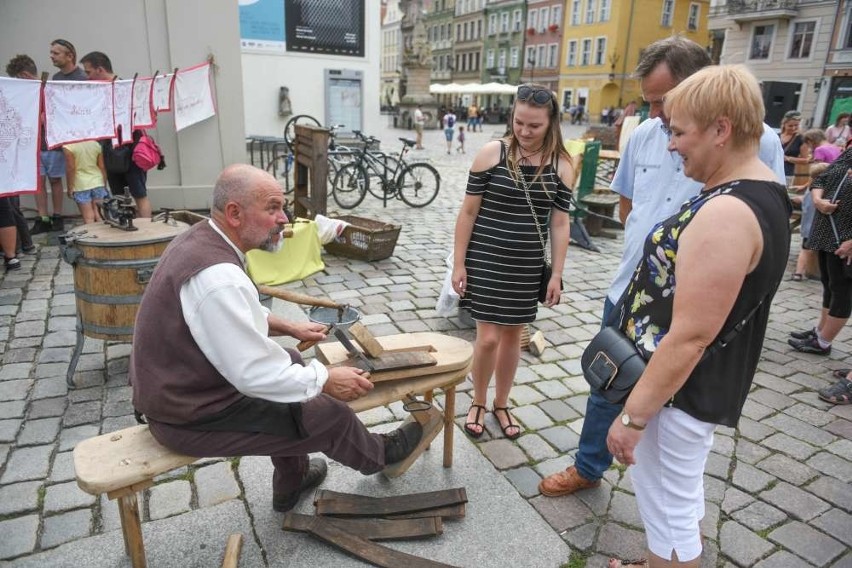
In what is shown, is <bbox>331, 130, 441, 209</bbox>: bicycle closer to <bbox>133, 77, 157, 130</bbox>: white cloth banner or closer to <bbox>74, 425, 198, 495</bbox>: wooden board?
<bbox>133, 77, 157, 130</bbox>: white cloth banner

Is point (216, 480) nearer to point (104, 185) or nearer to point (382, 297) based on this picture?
point (382, 297)

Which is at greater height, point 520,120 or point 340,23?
point 340,23

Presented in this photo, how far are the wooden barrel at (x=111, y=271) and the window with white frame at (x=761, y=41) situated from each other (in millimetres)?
41107

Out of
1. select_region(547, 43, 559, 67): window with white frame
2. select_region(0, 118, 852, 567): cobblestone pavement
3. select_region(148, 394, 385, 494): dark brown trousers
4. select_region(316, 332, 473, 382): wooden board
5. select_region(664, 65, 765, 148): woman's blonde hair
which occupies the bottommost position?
select_region(0, 118, 852, 567): cobblestone pavement

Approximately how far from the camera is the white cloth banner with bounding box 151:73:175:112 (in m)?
7.30

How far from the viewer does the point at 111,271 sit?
3.35m

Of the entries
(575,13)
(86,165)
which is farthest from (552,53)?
(86,165)

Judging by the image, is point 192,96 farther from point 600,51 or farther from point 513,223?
point 600,51

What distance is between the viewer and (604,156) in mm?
11094

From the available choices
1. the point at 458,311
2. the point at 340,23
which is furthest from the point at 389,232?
the point at 340,23

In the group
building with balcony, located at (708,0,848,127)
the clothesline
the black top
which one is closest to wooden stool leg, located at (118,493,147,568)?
the black top

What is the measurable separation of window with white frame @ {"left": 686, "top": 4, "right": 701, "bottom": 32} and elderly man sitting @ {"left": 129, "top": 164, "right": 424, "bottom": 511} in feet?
189

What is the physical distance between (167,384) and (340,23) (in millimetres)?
13324

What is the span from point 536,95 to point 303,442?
1.84m
